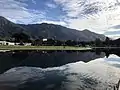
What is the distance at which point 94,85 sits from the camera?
1283 inches

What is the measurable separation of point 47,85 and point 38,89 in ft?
10.4

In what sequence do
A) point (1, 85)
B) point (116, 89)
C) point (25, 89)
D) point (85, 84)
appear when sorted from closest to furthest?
point (116, 89), point (25, 89), point (1, 85), point (85, 84)

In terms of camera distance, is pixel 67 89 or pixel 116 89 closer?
pixel 116 89

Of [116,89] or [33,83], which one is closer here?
[116,89]

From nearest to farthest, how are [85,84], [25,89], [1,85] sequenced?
1. [25,89]
2. [1,85]
3. [85,84]

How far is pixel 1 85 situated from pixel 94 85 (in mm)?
14028

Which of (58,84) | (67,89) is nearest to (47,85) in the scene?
(58,84)

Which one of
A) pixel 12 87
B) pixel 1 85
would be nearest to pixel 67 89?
pixel 12 87

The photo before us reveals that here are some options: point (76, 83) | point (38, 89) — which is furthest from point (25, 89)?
point (76, 83)

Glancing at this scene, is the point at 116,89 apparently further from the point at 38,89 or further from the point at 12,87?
the point at 12,87

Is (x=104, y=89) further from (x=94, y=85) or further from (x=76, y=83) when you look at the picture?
(x=76, y=83)

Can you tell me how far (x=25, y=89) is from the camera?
96.4 ft

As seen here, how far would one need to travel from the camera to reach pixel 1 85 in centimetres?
3130

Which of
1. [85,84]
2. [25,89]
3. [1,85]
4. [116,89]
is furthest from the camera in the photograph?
[85,84]
